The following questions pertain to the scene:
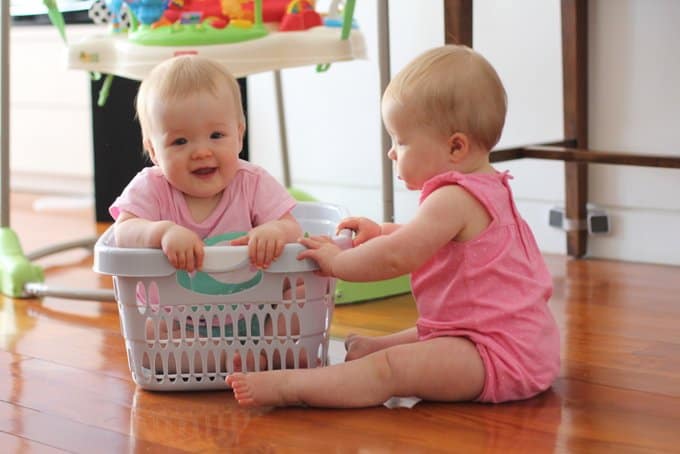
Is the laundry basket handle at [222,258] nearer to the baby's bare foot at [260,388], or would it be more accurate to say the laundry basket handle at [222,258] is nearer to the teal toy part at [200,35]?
the baby's bare foot at [260,388]

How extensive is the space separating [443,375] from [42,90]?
2461 millimetres

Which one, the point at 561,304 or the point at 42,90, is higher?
the point at 42,90

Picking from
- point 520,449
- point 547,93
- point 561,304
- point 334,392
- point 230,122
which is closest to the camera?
point 520,449

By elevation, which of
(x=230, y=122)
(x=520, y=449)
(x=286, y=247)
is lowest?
(x=520, y=449)

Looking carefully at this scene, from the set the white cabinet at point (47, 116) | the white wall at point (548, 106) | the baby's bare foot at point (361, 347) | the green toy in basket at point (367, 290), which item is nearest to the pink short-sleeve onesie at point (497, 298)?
the baby's bare foot at point (361, 347)

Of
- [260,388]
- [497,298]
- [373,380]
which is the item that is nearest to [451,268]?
[497,298]

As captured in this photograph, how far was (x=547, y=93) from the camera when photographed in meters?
2.23

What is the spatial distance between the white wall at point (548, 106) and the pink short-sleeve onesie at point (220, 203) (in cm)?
97

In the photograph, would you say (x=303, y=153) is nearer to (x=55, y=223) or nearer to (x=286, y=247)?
(x=55, y=223)

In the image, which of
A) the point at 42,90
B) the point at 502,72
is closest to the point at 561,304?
the point at 502,72

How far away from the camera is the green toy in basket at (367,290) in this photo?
1.84m

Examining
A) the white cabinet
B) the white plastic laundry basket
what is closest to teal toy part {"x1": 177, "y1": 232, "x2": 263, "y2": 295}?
the white plastic laundry basket

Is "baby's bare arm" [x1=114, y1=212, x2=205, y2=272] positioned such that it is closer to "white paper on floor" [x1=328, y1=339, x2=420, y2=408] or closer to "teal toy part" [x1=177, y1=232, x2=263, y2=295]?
"teal toy part" [x1=177, y1=232, x2=263, y2=295]

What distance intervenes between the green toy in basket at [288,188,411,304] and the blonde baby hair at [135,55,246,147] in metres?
0.55
